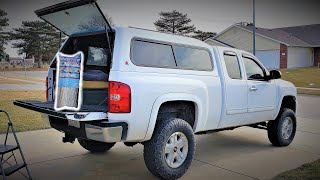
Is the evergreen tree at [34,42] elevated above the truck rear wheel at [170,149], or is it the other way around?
the evergreen tree at [34,42]

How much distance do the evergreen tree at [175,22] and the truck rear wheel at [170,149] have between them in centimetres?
5571

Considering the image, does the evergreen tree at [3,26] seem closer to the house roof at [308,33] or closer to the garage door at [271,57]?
the garage door at [271,57]

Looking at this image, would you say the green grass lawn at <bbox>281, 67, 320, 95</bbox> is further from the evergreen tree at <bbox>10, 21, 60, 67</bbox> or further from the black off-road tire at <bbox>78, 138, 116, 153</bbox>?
the evergreen tree at <bbox>10, 21, 60, 67</bbox>

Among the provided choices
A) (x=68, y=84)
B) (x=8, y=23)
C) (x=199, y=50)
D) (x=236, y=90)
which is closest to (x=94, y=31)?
(x=68, y=84)

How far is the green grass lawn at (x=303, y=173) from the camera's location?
4539mm

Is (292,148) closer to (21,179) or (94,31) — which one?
(94,31)

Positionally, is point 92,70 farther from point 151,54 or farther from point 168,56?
point 168,56

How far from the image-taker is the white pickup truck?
12.7 feet

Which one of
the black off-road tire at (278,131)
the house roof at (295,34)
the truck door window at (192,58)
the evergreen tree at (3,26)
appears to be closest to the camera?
the truck door window at (192,58)

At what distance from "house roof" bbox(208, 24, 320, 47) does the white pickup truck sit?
35.1 m

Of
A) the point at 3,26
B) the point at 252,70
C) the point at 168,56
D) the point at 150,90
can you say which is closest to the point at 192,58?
the point at 168,56

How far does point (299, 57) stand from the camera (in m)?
41.5

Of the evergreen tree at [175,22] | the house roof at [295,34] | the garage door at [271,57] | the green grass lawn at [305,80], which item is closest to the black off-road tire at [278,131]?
the green grass lawn at [305,80]

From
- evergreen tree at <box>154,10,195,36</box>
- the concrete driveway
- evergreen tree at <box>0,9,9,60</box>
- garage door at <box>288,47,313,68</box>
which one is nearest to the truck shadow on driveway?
the concrete driveway
